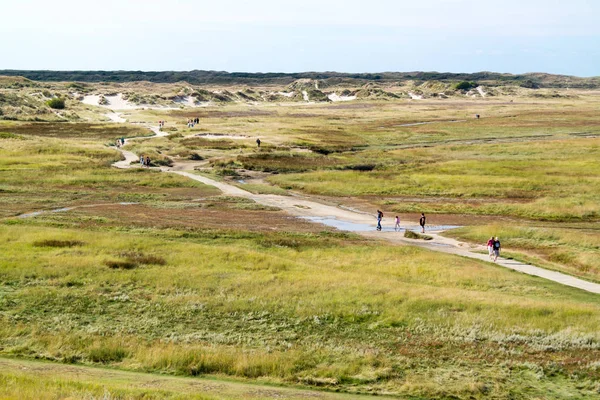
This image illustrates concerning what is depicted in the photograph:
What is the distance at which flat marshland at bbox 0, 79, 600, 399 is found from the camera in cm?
2092

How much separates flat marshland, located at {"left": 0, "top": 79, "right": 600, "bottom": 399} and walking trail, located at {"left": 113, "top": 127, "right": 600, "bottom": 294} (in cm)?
166

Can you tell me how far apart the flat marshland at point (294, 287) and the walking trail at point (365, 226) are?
1.66 meters

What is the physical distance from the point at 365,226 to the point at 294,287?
24.0 m

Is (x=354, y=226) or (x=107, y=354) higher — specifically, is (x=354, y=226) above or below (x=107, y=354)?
below

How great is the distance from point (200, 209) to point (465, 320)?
36.7 m

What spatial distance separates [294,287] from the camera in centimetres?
3009

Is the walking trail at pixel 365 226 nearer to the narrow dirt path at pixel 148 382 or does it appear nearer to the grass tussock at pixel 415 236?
the grass tussock at pixel 415 236

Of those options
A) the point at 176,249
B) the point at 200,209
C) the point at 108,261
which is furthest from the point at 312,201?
the point at 108,261

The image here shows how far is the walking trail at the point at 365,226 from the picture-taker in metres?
37.0

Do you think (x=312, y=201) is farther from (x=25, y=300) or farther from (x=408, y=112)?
(x=408, y=112)

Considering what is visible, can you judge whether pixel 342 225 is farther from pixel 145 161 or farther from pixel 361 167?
pixel 145 161

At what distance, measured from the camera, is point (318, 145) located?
350 feet

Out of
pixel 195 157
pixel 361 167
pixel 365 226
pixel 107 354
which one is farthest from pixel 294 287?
pixel 195 157

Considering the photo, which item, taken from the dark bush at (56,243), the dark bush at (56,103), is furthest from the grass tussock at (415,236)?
the dark bush at (56,103)
